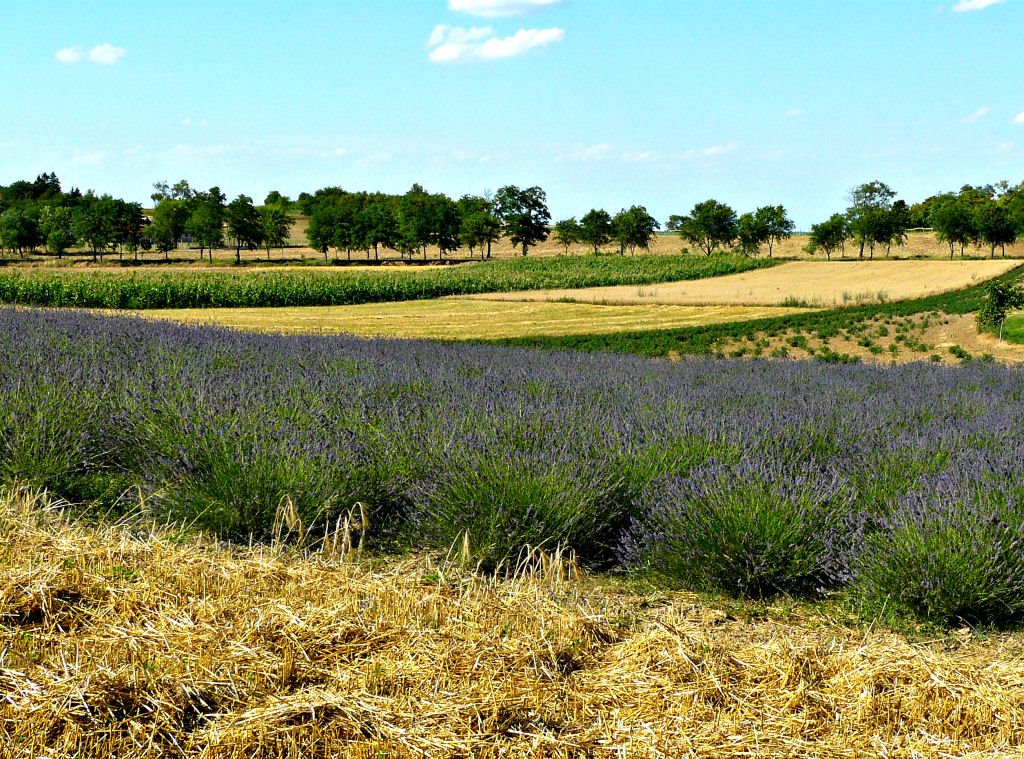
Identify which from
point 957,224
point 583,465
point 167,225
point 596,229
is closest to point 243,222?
point 167,225

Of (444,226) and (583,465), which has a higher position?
(444,226)

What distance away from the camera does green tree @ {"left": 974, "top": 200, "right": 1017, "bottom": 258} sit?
78.5 m

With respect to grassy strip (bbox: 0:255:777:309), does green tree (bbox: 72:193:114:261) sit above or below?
above

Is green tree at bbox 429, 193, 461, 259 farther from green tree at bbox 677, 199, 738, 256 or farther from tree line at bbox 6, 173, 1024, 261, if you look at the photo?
green tree at bbox 677, 199, 738, 256

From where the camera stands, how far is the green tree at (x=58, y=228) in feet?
294

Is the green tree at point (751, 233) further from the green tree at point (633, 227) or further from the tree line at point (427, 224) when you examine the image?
the tree line at point (427, 224)

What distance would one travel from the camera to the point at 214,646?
3.38 m

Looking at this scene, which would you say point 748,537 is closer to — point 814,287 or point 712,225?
point 814,287

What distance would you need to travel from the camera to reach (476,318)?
114 feet

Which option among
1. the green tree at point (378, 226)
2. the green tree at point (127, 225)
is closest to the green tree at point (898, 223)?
the green tree at point (378, 226)

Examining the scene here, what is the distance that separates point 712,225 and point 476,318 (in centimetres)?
6419

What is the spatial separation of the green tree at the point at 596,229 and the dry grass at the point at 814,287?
33.0 m

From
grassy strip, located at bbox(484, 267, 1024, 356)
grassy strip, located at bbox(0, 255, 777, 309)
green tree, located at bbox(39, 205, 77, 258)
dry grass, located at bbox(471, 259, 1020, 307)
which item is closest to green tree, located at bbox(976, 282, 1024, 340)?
grassy strip, located at bbox(484, 267, 1024, 356)

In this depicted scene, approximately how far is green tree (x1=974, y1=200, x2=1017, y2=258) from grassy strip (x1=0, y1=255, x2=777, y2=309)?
26.6 m
